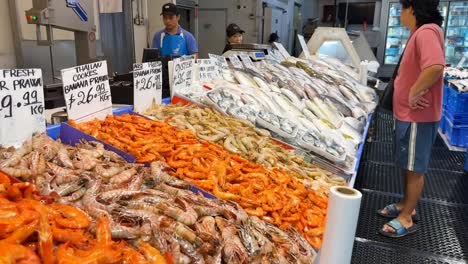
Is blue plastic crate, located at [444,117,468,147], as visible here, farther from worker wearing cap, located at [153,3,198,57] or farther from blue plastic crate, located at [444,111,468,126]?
worker wearing cap, located at [153,3,198,57]

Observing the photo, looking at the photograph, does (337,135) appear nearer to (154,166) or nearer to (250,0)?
(154,166)

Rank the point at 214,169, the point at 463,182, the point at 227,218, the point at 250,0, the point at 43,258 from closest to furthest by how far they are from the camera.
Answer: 1. the point at 43,258
2. the point at 227,218
3. the point at 214,169
4. the point at 463,182
5. the point at 250,0

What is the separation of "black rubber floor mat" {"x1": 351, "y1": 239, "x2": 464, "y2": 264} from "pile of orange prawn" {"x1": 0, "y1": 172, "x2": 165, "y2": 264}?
2.24m

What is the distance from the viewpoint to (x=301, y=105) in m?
3.90

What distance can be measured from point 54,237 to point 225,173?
3.77 ft

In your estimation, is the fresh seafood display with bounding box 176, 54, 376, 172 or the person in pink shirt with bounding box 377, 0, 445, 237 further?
the fresh seafood display with bounding box 176, 54, 376, 172

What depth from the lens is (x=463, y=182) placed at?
4.62 meters

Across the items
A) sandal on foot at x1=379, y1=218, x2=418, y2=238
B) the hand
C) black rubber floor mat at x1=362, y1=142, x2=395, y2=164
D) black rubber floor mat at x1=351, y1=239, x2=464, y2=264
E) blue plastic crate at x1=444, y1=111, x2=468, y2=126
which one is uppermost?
the hand

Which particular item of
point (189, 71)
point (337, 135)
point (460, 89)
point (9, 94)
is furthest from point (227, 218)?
point (460, 89)

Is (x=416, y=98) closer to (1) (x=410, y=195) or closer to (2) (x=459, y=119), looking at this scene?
(1) (x=410, y=195)

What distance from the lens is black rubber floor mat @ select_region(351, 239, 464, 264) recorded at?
2961 millimetres

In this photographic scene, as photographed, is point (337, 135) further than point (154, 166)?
Yes

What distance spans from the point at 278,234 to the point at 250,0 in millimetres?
8451

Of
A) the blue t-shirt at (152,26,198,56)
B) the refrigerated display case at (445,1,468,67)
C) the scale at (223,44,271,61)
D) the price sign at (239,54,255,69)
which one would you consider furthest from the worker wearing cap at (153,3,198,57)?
the refrigerated display case at (445,1,468,67)
